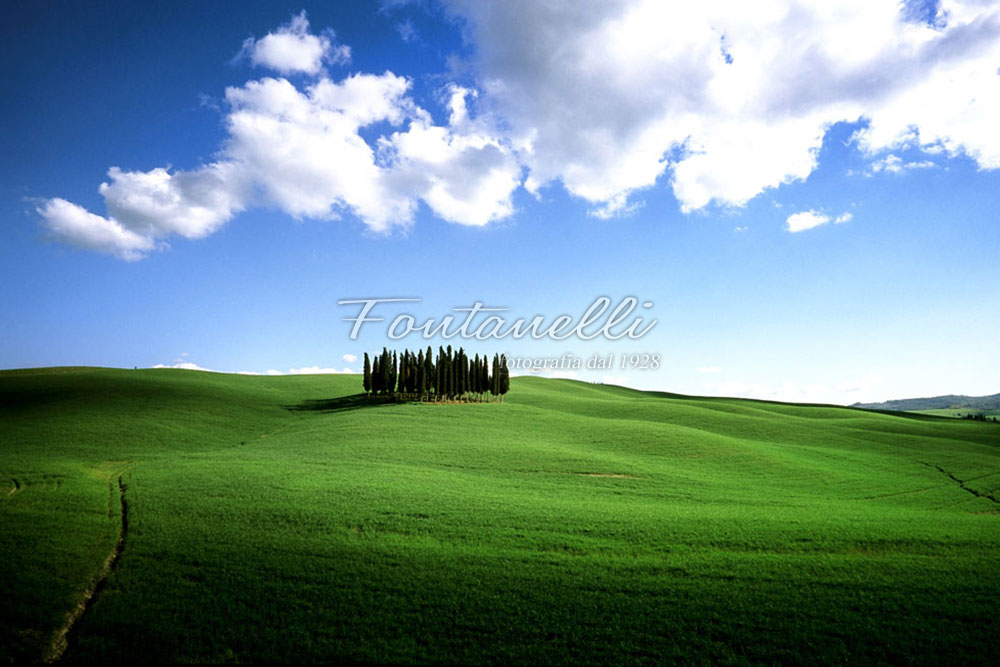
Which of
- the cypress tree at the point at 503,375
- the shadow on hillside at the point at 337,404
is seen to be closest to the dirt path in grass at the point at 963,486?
the cypress tree at the point at 503,375

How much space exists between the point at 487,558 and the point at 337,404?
189 feet

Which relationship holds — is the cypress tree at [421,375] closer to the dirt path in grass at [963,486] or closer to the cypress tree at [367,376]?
the cypress tree at [367,376]

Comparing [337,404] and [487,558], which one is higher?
[337,404]

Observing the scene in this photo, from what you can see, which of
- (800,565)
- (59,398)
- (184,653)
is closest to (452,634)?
(184,653)

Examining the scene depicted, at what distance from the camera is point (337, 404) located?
227 ft

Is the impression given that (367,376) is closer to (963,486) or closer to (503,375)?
(503,375)

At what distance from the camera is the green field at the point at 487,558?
477 inches

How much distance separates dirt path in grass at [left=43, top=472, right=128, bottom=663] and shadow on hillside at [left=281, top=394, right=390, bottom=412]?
Answer: 153ft

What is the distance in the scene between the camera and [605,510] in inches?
872

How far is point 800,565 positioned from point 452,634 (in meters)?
11.2

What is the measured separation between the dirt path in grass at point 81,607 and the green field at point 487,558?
0.38ft

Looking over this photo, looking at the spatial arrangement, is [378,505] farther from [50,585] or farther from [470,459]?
[470,459]

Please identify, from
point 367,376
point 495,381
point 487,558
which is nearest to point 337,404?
point 367,376

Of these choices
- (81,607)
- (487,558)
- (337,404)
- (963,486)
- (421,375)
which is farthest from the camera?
(421,375)
